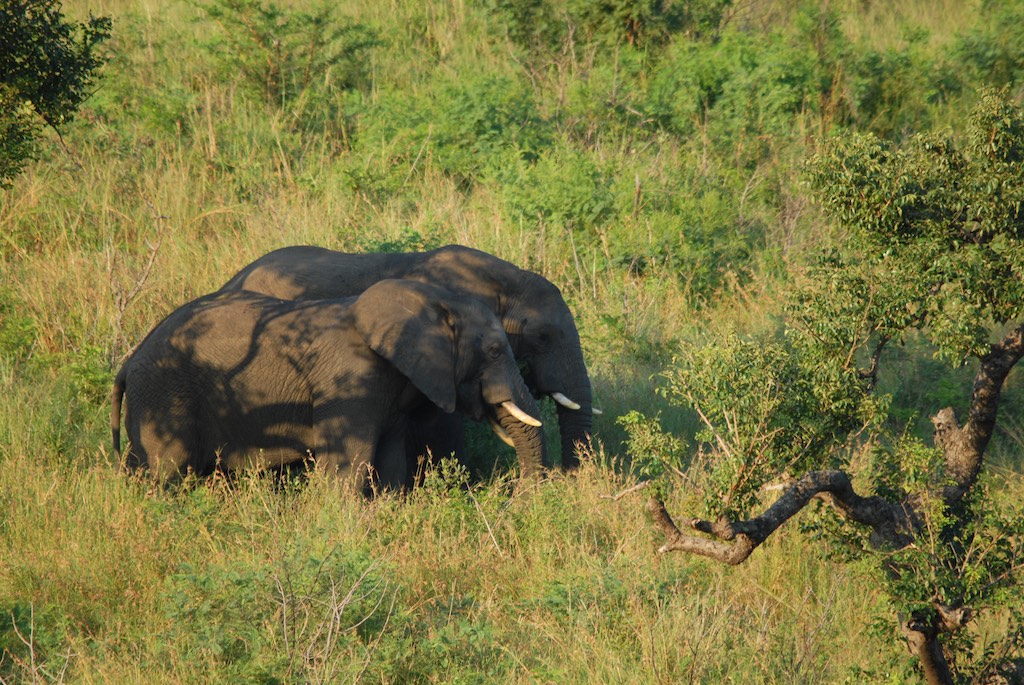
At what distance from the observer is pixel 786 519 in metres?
5.25

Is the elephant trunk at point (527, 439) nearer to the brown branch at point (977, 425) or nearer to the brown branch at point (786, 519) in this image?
the brown branch at point (786, 519)

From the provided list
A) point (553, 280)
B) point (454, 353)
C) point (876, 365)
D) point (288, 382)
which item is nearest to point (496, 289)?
point (454, 353)

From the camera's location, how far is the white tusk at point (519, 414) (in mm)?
8109

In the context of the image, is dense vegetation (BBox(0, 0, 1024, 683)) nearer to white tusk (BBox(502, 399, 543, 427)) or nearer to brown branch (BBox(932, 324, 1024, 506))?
brown branch (BBox(932, 324, 1024, 506))

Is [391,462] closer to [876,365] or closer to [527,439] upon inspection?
[527,439]

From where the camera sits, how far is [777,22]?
17156mm

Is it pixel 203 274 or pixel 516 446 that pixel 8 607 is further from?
pixel 203 274

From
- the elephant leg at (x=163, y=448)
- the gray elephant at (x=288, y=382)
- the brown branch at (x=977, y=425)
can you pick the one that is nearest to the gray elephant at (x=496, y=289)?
the gray elephant at (x=288, y=382)

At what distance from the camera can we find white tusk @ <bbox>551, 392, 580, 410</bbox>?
29.0ft

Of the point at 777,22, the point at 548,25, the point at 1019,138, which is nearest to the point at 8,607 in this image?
the point at 1019,138

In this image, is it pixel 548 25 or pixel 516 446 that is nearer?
pixel 516 446

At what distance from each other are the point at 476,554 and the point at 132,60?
958cm

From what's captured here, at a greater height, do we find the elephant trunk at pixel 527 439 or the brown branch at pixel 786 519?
the brown branch at pixel 786 519

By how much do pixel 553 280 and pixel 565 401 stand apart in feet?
8.93
